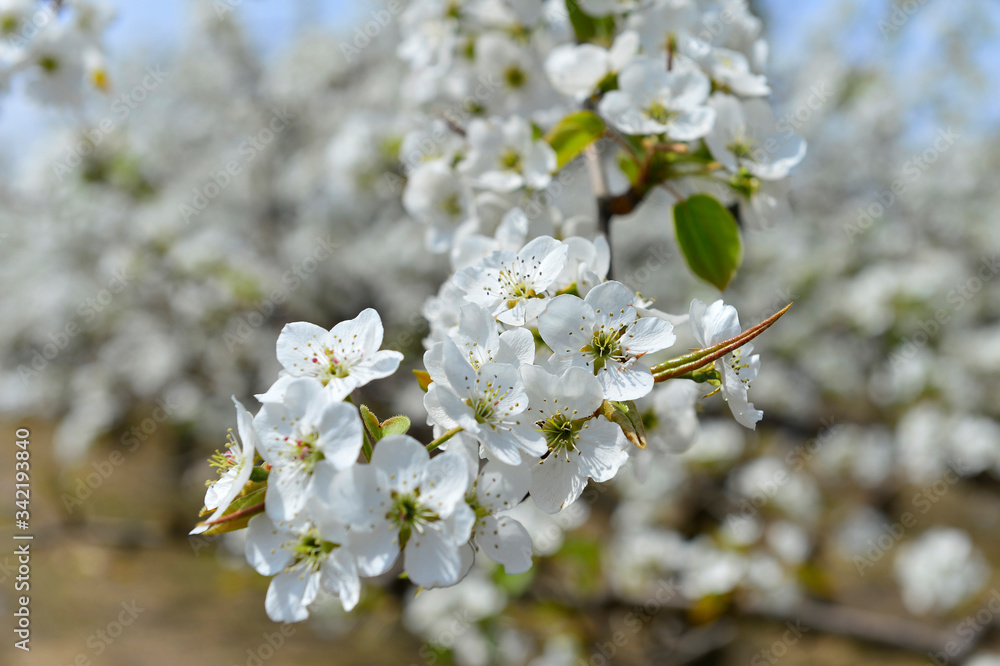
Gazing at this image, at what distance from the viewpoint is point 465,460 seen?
1.83 ft

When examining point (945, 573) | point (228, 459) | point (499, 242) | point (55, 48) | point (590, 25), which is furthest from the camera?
point (945, 573)

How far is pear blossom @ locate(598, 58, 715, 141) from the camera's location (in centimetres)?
85

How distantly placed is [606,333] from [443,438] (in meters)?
0.19

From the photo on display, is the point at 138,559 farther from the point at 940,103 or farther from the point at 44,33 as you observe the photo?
the point at 940,103

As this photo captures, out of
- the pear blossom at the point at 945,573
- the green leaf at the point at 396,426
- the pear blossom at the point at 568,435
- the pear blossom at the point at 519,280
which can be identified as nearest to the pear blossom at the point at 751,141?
the pear blossom at the point at 519,280

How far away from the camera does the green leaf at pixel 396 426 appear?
1.98ft

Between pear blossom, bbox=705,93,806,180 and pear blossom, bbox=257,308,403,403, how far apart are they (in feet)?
1.81

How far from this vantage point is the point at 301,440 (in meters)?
0.56

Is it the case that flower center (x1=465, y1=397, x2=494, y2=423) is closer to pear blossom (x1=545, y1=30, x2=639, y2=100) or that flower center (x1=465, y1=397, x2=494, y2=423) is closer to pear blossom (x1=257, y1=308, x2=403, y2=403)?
pear blossom (x1=257, y1=308, x2=403, y2=403)

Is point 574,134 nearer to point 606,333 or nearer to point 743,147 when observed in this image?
point 743,147

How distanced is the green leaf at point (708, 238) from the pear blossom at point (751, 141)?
7 cm

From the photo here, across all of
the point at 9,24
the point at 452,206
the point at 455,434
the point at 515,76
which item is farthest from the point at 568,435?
the point at 9,24

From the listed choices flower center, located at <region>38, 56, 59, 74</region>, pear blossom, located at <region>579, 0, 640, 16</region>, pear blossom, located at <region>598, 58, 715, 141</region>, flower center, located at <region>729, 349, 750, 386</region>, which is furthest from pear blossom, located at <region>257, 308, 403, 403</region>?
flower center, located at <region>38, 56, 59, 74</region>

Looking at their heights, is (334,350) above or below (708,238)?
above
